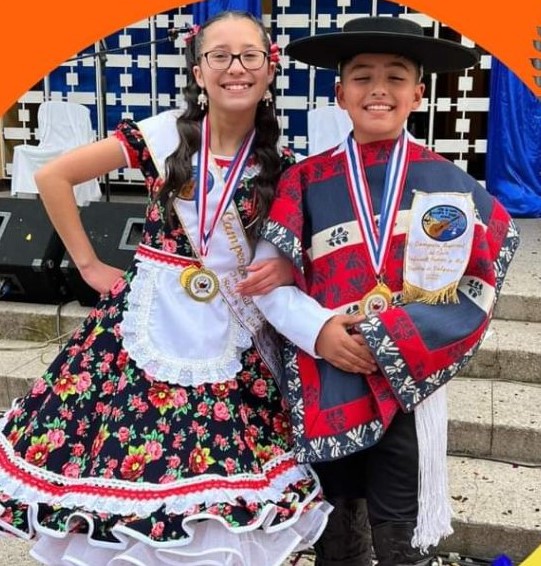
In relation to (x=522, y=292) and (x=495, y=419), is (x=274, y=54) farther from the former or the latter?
(x=522, y=292)

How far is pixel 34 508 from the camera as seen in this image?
6.04 ft

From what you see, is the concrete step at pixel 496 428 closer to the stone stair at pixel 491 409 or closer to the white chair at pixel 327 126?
the stone stair at pixel 491 409

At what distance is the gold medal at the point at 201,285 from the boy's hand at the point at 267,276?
80 mm

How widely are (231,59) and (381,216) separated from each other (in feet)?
1.81

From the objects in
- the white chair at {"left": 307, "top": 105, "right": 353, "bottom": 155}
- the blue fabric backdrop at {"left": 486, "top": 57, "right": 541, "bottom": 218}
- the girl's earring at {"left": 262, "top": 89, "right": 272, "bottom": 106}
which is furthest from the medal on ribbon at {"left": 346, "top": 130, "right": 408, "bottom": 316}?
the blue fabric backdrop at {"left": 486, "top": 57, "right": 541, "bottom": 218}

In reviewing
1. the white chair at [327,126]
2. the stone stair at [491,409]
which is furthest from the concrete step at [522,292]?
the white chair at [327,126]

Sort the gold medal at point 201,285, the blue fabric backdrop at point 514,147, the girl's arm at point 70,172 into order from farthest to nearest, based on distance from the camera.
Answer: the blue fabric backdrop at point 514,147 → the girl's arm at point 70,172 → the gold medal at point 201,285

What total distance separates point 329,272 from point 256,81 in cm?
52

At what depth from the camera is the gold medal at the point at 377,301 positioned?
177 centimetres

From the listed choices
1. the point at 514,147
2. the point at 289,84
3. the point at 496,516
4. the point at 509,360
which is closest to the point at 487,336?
the point at 509,360

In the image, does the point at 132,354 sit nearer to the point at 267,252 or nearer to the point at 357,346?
the point at 267,252

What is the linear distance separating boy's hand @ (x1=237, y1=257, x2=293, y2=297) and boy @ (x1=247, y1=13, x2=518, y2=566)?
26 mm

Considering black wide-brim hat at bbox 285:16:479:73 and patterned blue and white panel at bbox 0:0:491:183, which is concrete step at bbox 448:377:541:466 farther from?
patterned blue and white panel at bbox 0:0:491:183

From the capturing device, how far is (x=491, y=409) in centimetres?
322
